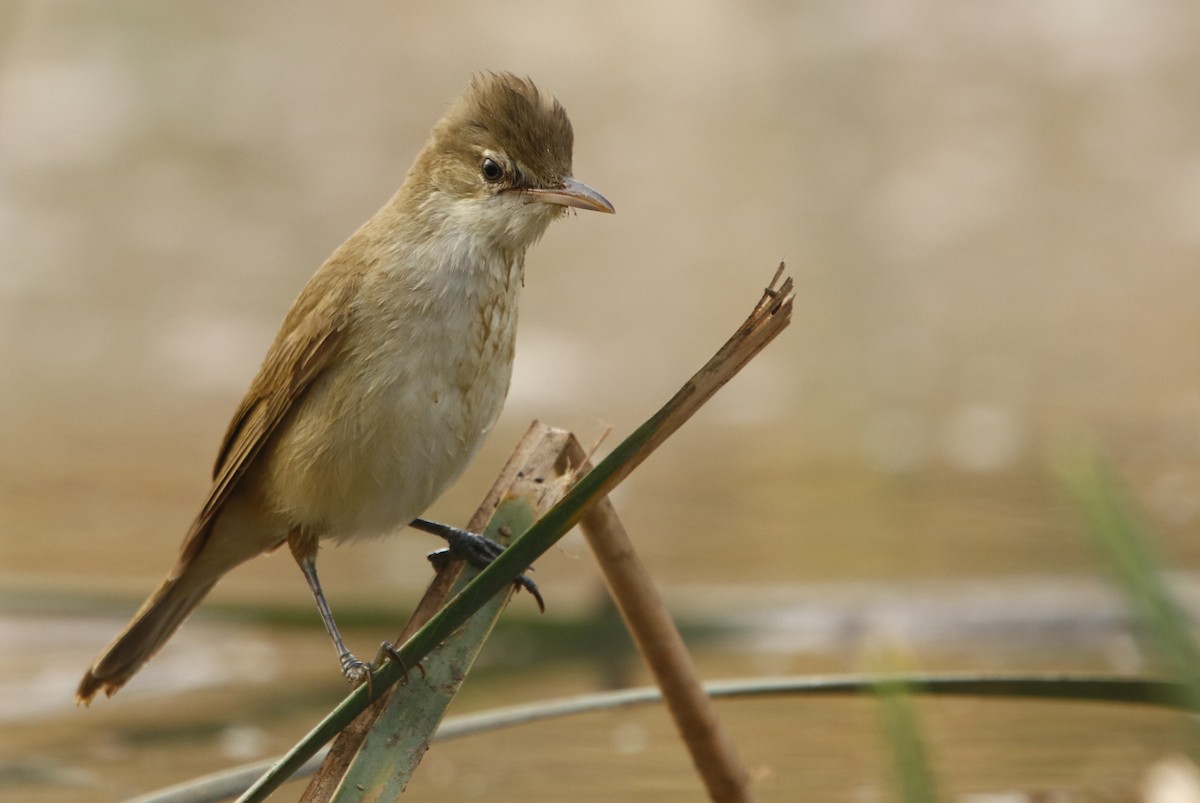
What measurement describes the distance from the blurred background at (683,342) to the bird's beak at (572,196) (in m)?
1.28

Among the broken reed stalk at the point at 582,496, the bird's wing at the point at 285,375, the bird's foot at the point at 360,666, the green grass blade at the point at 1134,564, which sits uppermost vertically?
the bird's wing at the point at 285,375

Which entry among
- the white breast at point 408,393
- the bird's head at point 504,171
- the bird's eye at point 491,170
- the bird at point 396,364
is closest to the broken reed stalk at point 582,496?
the bird at point 396,364

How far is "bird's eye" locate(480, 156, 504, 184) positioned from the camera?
10.9 ft

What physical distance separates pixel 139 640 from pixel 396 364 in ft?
2.58

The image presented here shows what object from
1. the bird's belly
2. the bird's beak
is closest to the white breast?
the bird's belly

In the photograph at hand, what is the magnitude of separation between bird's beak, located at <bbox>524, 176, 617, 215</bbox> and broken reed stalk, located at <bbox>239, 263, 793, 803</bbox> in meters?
1.12

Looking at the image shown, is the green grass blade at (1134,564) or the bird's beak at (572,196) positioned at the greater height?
the bird's beak at (572,196)

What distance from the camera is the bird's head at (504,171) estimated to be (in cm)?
327

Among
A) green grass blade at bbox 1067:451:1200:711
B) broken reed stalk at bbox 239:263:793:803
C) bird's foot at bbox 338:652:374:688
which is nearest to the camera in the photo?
green grass blade at bbox 1067:451:1200:711

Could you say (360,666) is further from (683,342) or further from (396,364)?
(683,342)

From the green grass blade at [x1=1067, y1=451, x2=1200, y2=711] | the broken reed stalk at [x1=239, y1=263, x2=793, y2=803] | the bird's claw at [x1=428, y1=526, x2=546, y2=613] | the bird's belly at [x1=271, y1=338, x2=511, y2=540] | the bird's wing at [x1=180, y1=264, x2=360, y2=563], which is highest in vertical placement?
the bird's wing at [x1=180, y1=264, x2=360, y2=563]

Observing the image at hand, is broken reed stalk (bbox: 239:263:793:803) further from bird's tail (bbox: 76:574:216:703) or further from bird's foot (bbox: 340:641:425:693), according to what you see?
bird's tail (bbox: 76:574:216:703)

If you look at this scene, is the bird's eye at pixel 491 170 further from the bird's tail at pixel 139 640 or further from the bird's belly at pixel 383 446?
the bird's tail at pixel 139 640

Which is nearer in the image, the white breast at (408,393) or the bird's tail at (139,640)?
the white breast at (408,393)
